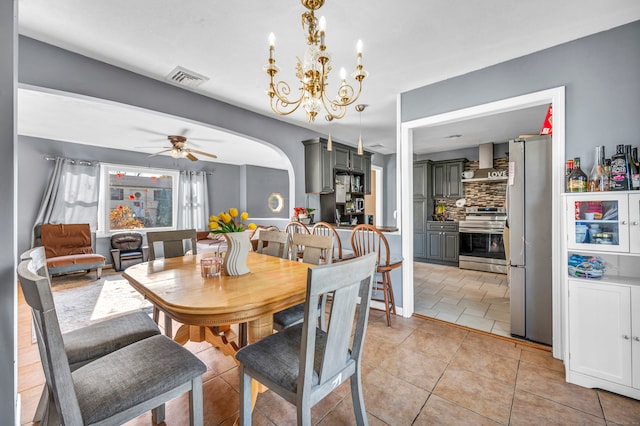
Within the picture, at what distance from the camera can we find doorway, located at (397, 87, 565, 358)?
2.14m

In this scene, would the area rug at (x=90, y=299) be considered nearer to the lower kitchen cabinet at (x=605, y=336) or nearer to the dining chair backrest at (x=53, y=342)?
the dining chair backrest at (x=53, y=342)

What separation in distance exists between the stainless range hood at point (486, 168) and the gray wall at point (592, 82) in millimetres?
A: 3225

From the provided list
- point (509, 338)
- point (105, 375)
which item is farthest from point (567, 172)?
point (105, 375)

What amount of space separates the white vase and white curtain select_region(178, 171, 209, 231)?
18.1 feet

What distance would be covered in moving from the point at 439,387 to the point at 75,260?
18.3 feet

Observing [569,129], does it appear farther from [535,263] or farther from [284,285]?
[284,285]

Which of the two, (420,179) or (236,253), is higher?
(420,179)

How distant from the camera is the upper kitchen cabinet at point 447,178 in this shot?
5.74 meters

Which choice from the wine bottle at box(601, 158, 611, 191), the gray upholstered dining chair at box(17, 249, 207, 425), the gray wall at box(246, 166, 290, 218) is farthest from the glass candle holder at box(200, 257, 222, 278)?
the gray wall at box(246, 166, 290, 218)

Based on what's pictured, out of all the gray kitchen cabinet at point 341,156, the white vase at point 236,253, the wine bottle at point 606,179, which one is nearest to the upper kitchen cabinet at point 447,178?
the gray kitchen cabinet at point 341,156

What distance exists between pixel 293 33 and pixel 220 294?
195cm

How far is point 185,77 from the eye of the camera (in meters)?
2.71

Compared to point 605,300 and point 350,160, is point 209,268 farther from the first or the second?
point 350,160

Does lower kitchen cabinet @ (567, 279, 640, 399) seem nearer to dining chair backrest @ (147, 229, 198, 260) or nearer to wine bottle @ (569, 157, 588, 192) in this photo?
wine bottle @ (569, 157, 588, 192)
